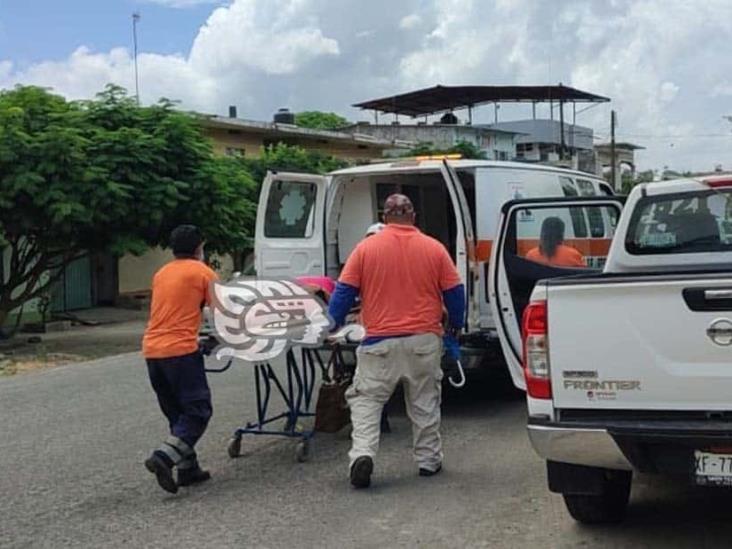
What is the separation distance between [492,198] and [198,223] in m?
9.86

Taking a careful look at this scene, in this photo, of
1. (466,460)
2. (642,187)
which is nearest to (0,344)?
(466,460)

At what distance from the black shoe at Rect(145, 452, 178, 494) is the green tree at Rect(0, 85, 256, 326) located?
975 centimetres

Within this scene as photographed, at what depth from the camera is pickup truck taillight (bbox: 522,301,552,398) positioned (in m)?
4.77

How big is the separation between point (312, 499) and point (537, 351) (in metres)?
2.07

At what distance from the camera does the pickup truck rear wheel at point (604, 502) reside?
17.4 feet

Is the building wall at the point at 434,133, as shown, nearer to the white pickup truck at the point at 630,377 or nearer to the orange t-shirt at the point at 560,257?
the orange t-shirt at the point at 560,257

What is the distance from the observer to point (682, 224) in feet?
20.2

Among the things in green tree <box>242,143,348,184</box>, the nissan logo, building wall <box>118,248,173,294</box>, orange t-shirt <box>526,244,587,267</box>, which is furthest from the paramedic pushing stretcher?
building wall <box>118,248,173,294</box>

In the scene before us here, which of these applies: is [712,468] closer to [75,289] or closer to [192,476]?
[192,476]

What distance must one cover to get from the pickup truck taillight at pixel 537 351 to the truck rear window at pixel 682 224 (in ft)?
5.55

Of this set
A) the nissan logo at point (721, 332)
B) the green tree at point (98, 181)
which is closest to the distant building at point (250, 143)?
the green tree at point (98, 181)

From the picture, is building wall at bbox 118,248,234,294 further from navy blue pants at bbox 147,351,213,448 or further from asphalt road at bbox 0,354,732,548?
navy blue pants at bbox 147,351,213,448

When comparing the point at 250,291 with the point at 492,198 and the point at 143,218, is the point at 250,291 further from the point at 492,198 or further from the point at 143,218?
the point at 143,218

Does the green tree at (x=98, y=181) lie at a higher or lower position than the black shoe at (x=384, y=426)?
higher
